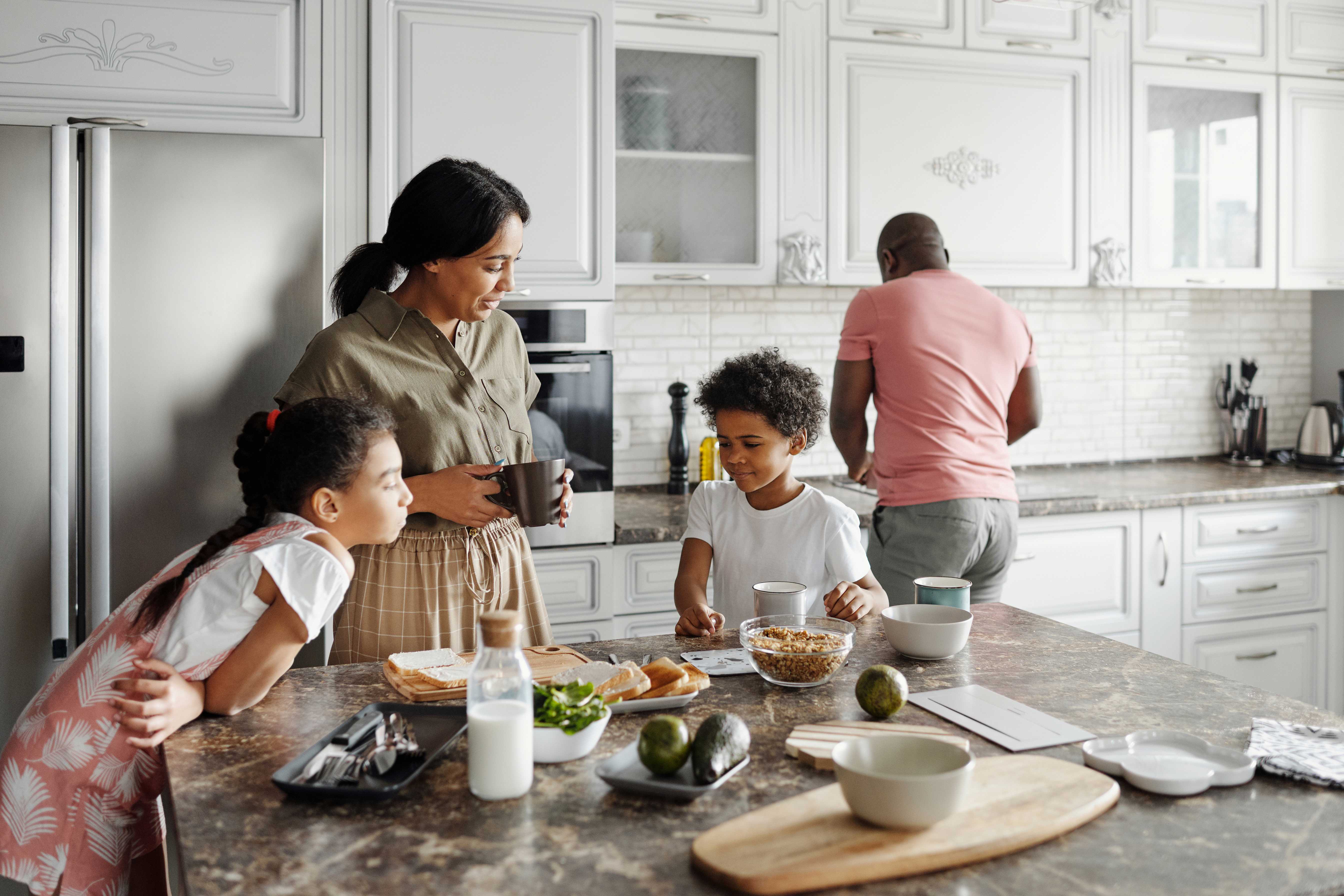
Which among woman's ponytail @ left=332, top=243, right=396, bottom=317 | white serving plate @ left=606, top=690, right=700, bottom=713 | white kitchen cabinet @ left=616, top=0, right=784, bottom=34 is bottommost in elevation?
white serving plate @ left=606, top=690, right=700, bottom=713

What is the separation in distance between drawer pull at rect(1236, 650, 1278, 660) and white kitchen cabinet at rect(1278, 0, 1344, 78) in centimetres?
194

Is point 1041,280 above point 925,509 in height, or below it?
above

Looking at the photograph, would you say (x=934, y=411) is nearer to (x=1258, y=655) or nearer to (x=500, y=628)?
(x=500, y=628)

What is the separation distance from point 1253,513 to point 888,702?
106 inches

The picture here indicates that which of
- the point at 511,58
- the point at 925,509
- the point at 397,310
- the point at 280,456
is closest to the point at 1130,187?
the point at 925,509

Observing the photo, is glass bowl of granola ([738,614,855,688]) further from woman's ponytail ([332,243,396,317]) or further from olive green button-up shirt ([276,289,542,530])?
woman's ponytail ([332,243,396,317])

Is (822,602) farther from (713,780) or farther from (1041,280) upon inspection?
(1041,280)

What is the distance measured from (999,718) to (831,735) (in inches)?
9.2

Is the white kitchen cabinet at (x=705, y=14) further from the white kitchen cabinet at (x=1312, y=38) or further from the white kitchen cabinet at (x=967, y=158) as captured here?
the white kitchen cabinet at (x=1312, y=38)

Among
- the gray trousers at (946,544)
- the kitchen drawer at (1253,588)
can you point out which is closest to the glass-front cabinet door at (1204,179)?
the kitchen drawer at (1253,588)

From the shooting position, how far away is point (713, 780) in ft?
3.67

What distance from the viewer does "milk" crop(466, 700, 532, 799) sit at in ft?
3.56

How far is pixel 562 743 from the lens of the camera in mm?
1181

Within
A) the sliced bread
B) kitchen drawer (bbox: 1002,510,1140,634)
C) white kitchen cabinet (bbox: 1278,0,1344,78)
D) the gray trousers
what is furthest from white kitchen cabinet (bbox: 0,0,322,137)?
white kitchen cabinet (bbox: 1278,0,1344,78)
